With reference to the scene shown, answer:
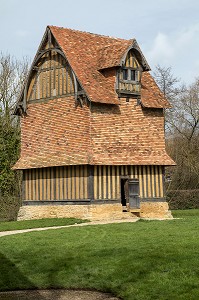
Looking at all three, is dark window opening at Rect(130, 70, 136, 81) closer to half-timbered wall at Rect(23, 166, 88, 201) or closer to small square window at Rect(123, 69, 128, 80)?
small square window at Rect(123, 69, 128, 80)

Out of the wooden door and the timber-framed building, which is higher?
the timber-framed building

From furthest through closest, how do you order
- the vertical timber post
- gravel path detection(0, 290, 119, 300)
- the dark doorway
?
the dark doorway
the vertical timber post
gravel path detection(0, 290, 119, 300)

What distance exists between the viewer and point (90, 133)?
90.1 ft

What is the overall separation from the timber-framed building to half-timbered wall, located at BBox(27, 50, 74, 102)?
0.18ft

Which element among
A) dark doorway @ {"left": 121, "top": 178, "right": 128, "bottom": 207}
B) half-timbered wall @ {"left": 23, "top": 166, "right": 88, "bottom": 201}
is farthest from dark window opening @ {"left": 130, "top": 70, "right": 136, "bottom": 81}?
half-timbered wall @ {"left": 23, "top": 166, "right": 88, "bottom": 201}

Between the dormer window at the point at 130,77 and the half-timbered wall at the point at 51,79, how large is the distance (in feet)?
9.11

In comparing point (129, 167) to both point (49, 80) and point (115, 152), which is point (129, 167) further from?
point (49, 80)

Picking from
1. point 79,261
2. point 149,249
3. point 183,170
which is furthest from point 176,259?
point 183,170

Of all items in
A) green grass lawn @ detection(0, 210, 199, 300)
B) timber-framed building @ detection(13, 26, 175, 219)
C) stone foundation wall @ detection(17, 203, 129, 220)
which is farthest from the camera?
timber-framed building @ detection(13, 26, 175, 219)

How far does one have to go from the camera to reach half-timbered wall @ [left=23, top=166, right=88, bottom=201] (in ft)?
90.2

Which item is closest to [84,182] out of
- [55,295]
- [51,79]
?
[51,79]

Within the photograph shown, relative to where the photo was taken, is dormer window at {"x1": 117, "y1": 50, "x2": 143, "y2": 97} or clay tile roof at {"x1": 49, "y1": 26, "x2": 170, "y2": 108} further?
dormer window at {"x1": 117, "y1": 50, "x2": 143, "y2": 97}

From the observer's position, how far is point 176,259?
13.0 m

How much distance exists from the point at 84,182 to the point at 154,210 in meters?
4.32
